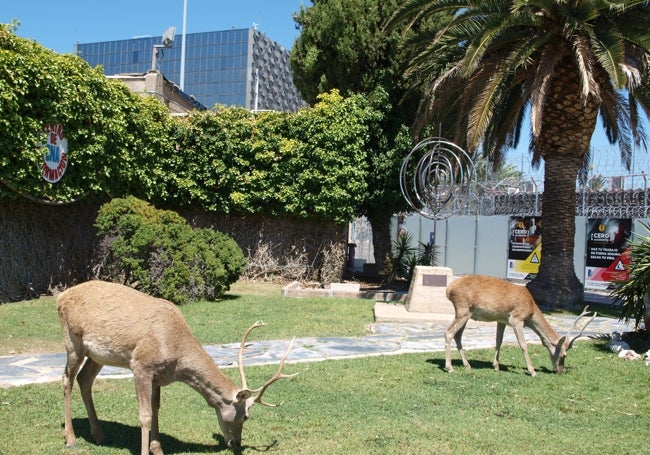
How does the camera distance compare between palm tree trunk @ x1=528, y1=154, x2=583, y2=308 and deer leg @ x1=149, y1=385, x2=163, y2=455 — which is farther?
palm tree trunk @ x1=528, y1=154, x2=583, y2=308

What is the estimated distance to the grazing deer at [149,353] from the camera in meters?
5.33

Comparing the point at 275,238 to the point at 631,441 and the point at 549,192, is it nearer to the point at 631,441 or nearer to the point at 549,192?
the point at 549,192

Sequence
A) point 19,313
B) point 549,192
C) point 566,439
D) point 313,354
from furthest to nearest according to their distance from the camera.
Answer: point 549,192, point 19,313, point 313,354, point 566,439

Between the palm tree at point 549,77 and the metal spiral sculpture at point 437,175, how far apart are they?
736 millimetres

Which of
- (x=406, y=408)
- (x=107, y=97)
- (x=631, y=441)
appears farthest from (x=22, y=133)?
(x=631, y=441)

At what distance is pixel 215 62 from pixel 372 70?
61733 millimetres

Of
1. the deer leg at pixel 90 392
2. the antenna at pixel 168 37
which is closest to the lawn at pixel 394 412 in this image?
the deer leg at pixel 90 392

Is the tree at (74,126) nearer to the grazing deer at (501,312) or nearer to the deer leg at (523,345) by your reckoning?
the grazing deer at (501,312)

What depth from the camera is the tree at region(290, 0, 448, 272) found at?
819 inches

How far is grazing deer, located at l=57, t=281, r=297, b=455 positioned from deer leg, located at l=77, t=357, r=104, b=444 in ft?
0.68

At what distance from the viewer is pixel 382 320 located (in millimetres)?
13734

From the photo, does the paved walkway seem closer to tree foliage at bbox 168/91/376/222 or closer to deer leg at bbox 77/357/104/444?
deer leg at bbox 77/357/104/444

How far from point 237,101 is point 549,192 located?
63.9 meters

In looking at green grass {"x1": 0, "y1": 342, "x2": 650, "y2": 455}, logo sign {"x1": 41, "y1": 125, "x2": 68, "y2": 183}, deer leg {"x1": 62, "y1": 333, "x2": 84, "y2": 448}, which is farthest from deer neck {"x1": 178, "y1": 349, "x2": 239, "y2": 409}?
logo sign {"x1": 41, "y1": 125, "x2": 68, "y2": 183}
